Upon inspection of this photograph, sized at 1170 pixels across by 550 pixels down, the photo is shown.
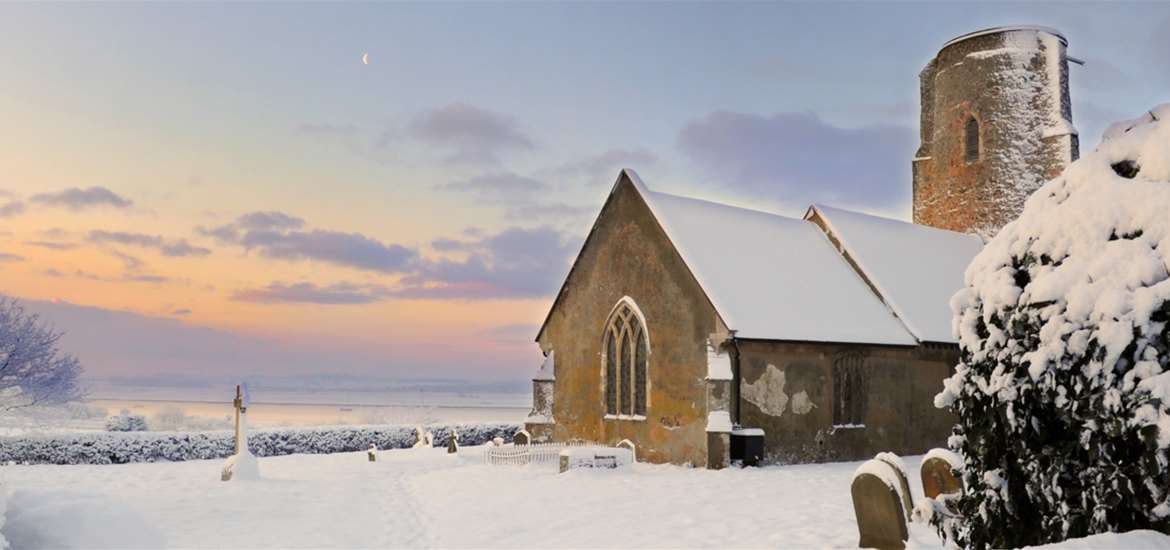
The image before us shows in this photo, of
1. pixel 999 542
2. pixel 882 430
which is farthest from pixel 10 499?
pixel 882 430

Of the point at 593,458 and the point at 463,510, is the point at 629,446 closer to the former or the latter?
the point at 593,458

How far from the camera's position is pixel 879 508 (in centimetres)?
1238

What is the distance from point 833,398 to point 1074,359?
683 inches

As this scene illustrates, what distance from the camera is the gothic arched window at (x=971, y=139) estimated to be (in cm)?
3931

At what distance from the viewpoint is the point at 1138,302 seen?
7.91 metres

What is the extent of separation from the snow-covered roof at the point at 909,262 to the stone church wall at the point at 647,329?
25.8 ft

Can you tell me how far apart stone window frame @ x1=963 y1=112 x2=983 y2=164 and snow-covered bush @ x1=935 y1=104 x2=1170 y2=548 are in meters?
31.4

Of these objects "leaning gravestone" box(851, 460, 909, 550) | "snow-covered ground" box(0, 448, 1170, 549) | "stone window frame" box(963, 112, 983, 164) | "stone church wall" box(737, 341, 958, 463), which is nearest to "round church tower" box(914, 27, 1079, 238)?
"stone window frame" box(963, 112, 983, 164)

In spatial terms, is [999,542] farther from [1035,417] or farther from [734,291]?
[734,291]

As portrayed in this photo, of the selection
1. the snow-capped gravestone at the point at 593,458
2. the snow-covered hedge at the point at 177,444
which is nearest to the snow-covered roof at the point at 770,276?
the snow-capped gravestone at the point at 593,458

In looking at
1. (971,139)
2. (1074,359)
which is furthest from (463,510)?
(971,139)

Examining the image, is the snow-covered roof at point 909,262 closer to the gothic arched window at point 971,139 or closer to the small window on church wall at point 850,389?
Answer: the small window on church wall at point 850,389

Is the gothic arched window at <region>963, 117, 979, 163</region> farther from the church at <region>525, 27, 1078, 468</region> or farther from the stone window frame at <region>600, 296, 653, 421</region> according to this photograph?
the stone window frame at <region>600, 296, 653, 421</region>

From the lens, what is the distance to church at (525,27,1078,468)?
23.8 meters
